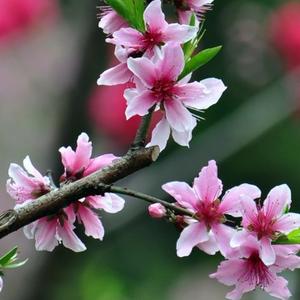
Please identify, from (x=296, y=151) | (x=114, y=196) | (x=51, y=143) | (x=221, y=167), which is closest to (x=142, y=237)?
(x=221, y=167)

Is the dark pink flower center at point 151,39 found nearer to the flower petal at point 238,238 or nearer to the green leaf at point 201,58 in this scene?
the green leaf at point 201,58

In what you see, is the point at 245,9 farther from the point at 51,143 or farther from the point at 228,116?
the point at 51,143

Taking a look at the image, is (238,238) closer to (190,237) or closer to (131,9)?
(190,237)

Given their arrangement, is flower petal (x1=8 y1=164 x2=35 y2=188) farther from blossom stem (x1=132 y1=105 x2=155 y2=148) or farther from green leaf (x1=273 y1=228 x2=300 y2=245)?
green leaf (x1=273 y1=228 x2=300 y2=245)

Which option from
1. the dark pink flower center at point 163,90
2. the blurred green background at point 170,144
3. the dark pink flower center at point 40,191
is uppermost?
the dark pink flower center at point 163,90

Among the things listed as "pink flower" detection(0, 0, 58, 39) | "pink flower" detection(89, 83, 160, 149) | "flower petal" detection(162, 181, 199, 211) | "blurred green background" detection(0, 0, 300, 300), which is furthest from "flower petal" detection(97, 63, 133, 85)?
"pink flower" detection(0, 0, 58, 39)

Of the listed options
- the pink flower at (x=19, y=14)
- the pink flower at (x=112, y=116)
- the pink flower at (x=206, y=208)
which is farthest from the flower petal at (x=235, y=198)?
the pink flower at (x=19, y=14)
